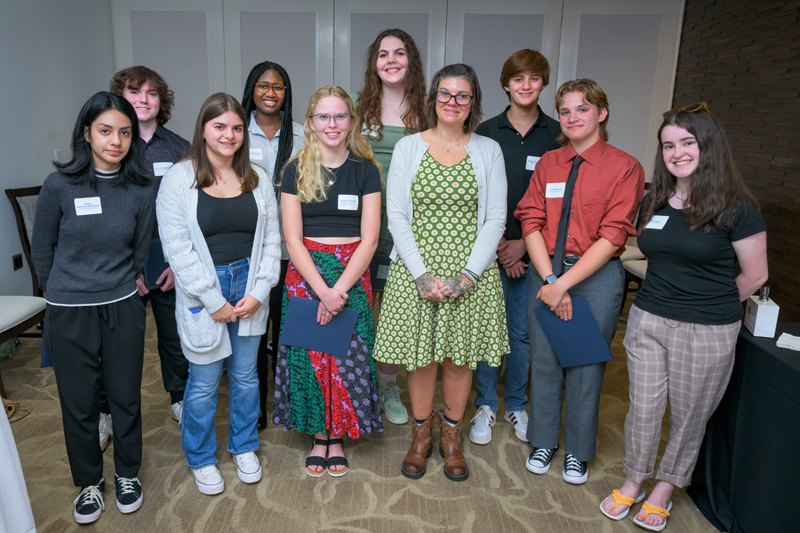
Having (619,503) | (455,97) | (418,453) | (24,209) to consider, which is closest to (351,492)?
(418,453)

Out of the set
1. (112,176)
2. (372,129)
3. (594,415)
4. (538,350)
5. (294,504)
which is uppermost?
(372,129)

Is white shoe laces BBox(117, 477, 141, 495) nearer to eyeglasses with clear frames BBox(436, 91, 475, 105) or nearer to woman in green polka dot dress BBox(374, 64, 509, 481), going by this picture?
woman in green polka dot dress BBox(374, 64, 509, 481)

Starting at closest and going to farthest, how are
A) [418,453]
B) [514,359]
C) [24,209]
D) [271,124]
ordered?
[418,453]
[271,124]
[514,359]
[24,209]

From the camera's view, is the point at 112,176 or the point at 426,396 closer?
the point at 112,176

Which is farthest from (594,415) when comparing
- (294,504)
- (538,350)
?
(294,504)

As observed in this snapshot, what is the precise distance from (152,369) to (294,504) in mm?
1705

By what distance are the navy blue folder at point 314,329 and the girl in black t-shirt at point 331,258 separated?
4cm

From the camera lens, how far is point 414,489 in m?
2.28

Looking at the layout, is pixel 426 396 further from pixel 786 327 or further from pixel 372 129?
pixel 786 327

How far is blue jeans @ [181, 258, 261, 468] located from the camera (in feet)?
7.07

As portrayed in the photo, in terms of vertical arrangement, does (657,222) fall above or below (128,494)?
above

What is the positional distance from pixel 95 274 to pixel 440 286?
1261 mm

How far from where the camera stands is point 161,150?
2.58 meters

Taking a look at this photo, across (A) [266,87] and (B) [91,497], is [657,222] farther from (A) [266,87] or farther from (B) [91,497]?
(B) [91,497]
